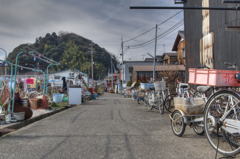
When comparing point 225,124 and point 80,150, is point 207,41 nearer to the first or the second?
point 225,124

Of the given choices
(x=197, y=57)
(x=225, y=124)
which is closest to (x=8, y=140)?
(x=225, y=124)

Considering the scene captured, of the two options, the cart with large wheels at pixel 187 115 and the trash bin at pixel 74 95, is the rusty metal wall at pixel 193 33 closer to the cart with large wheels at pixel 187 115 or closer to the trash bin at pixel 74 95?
the cart with large wheels at pixel 187 115

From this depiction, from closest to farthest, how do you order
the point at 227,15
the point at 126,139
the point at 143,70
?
the point at 126,139
the point at 227,15
the point at 143,70

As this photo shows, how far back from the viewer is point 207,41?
1021 cm

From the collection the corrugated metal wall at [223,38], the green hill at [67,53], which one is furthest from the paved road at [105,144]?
the green hill at [67,53]

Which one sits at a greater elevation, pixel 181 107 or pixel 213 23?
pixel 213 23

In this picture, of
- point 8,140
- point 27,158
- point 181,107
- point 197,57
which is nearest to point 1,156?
point 27,158

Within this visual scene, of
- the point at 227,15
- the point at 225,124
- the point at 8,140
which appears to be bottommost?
the point at 8,140

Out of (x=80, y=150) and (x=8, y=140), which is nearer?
(x=80, y=150)

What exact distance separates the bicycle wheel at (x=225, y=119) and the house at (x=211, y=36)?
10.9 ft

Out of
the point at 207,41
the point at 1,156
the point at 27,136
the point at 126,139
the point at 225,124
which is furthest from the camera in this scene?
the point at 207,41

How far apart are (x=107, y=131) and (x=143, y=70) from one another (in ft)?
114

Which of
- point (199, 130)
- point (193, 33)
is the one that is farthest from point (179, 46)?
point (199, 130)

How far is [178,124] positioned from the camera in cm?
532
